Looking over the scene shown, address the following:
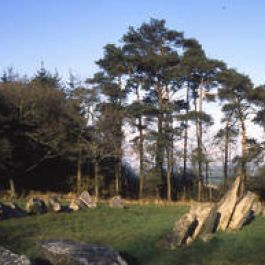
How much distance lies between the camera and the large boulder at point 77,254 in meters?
12.0

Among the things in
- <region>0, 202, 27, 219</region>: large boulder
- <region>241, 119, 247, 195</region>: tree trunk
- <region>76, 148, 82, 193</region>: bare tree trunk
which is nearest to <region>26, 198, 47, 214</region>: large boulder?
<region>0, 202, 27, 219</region>: large boulder

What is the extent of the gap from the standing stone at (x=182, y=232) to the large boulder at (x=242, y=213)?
5.18ft

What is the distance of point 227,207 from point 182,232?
276 centimetres

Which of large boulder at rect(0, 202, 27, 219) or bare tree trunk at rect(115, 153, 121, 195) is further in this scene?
bare tree trunk at rect(115, 153, 121, 195)

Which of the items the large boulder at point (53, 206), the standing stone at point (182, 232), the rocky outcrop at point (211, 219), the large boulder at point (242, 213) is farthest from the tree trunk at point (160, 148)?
the standing stone at point (182, 232)

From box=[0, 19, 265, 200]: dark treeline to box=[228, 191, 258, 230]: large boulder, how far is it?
78.7ft

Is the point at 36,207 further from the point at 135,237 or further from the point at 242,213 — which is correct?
the point at 242,213

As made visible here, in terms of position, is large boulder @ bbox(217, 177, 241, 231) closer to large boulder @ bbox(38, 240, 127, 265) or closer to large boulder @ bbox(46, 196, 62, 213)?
large boulder @ bbox(38, 240, 127, 265)

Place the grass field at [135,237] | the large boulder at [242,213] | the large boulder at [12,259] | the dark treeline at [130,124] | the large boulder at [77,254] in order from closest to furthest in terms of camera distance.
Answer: the large boulder at [12,259] → the large boulder at [77,254] → the grass field at [135,237] → the large boulder at [242,213] → the dark treeline at [130,124]

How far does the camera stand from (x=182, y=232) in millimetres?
14500

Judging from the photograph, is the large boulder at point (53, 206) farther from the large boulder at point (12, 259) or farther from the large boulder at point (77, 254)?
the large boulder at point (12, 259)

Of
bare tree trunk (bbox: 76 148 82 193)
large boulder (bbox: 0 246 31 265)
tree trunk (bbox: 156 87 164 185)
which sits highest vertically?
tree trunk (bbox: 156 87 164 185)

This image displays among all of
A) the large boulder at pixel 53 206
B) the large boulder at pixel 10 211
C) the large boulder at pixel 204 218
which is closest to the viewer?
the large boulder at pixel 204 218

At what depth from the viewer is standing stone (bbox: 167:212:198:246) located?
46.8ft
